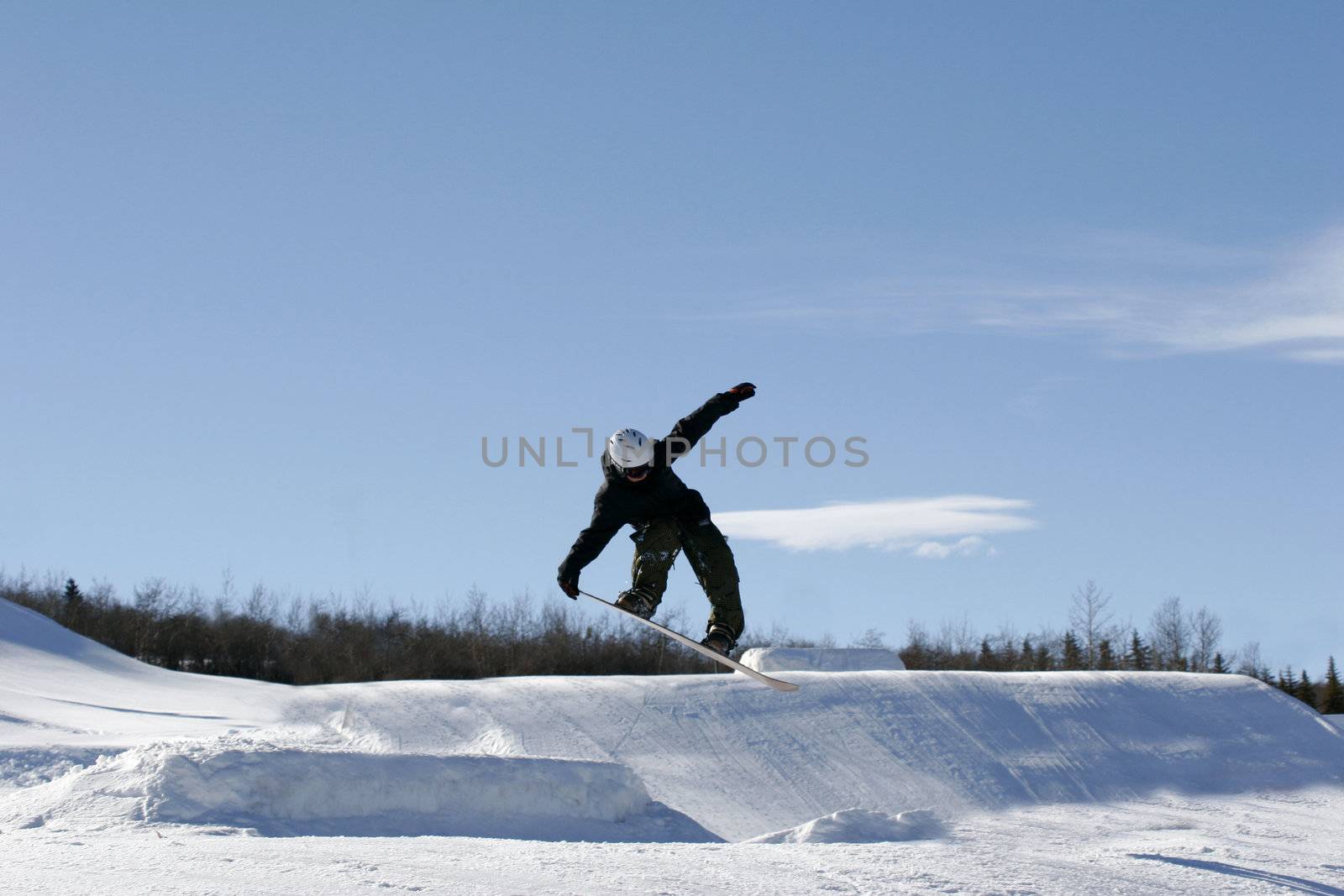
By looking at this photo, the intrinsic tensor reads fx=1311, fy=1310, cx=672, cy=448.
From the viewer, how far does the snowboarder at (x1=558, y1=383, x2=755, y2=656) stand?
34.1 ft

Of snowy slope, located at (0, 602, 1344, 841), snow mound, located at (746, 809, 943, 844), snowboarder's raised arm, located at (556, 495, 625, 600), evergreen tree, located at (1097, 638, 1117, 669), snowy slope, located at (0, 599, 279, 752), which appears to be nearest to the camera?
snowboarder's raised arm, located at (556, 495, 625, 600)

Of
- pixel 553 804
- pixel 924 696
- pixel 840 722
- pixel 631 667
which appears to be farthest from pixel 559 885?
pixel 631 667

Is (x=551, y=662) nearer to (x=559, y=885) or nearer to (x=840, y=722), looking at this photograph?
(x=840, y=722)

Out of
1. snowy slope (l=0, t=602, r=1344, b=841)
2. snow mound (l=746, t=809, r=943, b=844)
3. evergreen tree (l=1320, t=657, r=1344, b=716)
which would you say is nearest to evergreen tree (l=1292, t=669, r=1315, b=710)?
evergreen tree (l=1320, t=657, r=1344, b=716)

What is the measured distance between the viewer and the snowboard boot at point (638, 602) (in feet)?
35.5

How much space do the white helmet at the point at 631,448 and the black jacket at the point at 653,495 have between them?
0.13 metres

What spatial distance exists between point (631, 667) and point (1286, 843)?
2639cm

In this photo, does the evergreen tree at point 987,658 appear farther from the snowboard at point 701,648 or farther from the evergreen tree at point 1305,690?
the snowboard at point 701,648

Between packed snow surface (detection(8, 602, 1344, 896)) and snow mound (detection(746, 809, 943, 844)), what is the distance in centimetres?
4

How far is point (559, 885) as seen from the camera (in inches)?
313

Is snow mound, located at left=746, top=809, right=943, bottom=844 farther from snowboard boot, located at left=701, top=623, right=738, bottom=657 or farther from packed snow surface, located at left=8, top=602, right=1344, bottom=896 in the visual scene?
snowboard boot, located at left=701, top=623, right=738, bottom=657

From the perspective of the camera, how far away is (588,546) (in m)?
10.8

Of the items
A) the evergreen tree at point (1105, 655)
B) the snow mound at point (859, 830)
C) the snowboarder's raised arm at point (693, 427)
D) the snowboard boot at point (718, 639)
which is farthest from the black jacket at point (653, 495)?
the evergreen tree at point (1105, 655)

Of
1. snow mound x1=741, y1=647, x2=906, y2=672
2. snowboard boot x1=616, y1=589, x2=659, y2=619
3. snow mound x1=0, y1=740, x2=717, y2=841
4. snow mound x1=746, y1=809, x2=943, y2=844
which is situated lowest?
snow mound x1=746, y1=809, x2=943, y2=844
